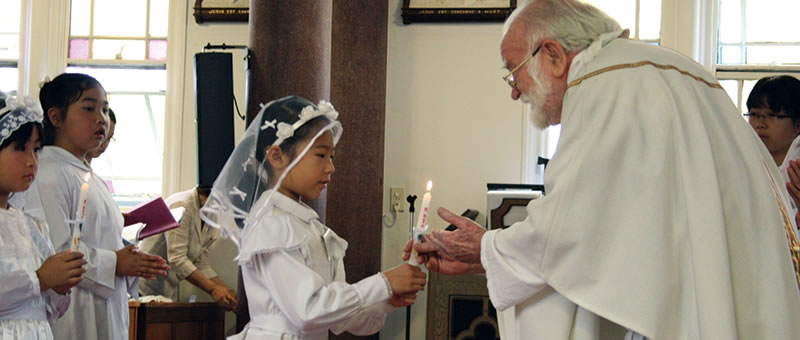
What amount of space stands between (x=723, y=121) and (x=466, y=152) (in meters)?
3.87

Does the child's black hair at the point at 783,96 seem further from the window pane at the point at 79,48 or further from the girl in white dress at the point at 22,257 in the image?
the window pane at the point at 79,48

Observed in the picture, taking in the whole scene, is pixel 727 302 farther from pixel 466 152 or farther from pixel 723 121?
pixel 466 152

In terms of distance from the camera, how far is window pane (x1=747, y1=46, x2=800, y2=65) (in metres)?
5.92

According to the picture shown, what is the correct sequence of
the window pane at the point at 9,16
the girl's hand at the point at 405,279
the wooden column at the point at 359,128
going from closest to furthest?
the girl's hand at the point at 405,279, the wooden column at the point at 359,128, the window pane at the point at 9,16

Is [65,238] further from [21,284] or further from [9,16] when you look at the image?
[9,16]

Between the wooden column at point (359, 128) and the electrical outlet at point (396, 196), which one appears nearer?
the wooden column at point (359, 128)

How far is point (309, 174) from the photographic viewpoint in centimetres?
275

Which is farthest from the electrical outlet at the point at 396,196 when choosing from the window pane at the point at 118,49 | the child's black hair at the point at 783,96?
the child's black hair at the point at 783,96

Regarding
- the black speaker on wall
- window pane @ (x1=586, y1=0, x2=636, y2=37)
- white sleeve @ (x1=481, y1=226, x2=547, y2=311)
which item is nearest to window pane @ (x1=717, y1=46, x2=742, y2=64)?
window pane @ (x1=586, y1=0, x2=636, y2=37)

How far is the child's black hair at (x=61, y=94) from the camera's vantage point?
3406 mm

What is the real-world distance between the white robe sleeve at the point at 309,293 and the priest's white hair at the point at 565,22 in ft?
2.85

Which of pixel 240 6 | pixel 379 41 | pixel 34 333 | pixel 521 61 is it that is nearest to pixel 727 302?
pixel 521 61

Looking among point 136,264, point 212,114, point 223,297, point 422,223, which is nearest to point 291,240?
point 422,223

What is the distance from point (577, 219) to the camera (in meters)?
1.96
